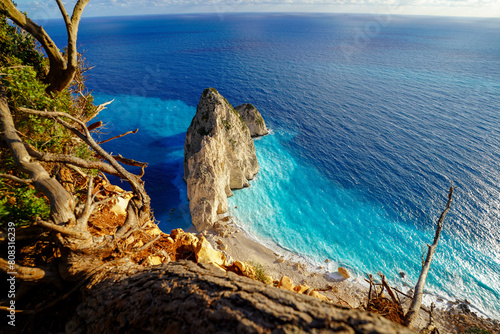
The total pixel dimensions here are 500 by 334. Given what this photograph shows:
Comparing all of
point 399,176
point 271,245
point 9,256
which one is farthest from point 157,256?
point 399,176

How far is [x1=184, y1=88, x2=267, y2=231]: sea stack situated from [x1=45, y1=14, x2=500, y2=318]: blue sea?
2840 mm

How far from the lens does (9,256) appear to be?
18.0ft

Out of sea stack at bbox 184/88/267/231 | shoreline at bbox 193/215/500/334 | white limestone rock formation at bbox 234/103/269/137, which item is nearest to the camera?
shoreline at bbox 193/215/500/334

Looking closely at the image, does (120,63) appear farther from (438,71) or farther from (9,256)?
(438,71)

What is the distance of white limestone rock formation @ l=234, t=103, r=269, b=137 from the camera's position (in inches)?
1962

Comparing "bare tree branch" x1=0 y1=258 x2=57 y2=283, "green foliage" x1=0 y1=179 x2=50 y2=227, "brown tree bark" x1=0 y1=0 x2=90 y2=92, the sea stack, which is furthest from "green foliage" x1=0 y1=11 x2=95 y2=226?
the sea stack

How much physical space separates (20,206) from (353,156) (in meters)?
47.8

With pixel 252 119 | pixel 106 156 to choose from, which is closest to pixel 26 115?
pixel 106 156

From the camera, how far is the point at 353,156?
150 ft

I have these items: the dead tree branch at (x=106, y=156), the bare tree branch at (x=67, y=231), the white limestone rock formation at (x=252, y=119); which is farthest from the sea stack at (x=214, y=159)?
the bare tree branch at (x=67, y=231)

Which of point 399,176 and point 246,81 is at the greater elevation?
point 246,81

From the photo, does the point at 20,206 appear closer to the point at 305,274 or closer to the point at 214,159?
the point at 214,159

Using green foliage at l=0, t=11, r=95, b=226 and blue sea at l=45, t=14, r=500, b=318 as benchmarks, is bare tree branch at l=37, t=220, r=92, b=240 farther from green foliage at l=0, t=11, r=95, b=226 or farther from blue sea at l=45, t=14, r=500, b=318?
blue sea at l=45, t=14, r=500, b=318

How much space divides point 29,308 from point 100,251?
6.13 ft
